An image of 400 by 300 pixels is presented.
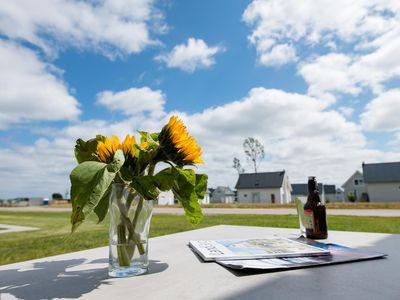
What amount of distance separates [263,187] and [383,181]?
13189mm

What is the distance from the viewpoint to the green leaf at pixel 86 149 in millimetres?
869

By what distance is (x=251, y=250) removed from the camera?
3.40 feet

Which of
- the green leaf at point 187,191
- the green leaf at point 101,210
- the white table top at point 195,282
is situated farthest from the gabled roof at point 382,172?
the green leaf at point 101,210

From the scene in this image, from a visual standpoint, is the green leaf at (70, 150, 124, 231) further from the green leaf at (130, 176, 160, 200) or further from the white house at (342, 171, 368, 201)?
the white house at (342, 171, 368, 201)

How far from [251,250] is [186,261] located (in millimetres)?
239

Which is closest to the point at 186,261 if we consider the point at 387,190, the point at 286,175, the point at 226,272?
the point at 226,272

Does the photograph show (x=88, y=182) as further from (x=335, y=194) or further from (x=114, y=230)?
(x=335, y=194)

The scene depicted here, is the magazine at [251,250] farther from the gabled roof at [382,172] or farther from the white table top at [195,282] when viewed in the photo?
the gabled roof at [382,172]

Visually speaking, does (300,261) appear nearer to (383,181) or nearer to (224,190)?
(383,181)

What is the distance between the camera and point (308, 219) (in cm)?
139

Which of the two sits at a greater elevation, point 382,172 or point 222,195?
point 382,172

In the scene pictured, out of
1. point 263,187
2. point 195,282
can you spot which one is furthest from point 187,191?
point 263,187

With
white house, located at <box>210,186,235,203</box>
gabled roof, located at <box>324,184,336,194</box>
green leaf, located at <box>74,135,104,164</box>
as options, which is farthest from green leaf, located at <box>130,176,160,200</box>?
gabled roof, located at <box>324,184,336,194</box>

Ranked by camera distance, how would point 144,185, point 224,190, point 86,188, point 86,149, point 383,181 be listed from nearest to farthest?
point 86,188
point 144,185
point 86,149
point 383,181
point 224,190
